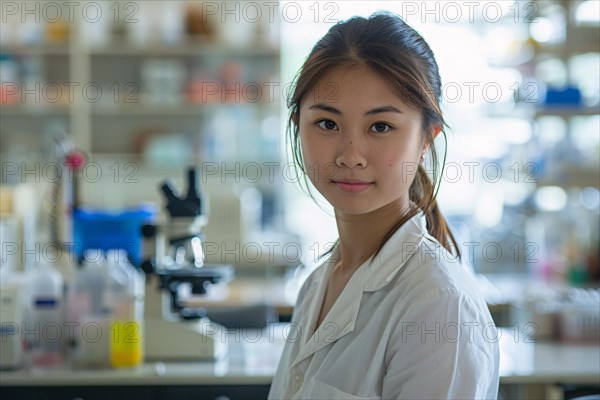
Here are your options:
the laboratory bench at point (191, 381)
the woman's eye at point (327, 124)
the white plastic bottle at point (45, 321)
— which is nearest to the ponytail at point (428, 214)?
the woman's eye at point (327, 124)

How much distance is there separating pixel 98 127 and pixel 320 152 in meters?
4.68

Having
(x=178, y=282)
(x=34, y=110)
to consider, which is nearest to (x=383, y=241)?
(x=178, y=282)

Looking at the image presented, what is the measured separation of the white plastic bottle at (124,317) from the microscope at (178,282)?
58 millimetres

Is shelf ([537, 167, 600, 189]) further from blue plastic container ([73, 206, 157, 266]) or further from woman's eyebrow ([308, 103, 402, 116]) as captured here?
woman's eyebrow ([308, 103, 402, 116])

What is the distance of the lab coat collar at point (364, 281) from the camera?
54.7 inches

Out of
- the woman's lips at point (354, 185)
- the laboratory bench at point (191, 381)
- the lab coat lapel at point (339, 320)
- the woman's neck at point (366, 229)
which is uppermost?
the woman's lips at point (354, 185)

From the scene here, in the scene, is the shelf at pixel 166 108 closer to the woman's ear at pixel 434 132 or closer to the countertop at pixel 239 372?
the countertop at pixel 239 372

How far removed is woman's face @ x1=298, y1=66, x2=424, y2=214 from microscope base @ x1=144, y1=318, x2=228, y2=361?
1.10m

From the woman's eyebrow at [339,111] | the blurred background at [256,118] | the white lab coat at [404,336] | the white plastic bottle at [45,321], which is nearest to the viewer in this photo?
the white lab coat at [404,336]

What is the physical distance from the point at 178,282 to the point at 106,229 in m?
0.29

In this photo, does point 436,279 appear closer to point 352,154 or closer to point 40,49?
point 352,154

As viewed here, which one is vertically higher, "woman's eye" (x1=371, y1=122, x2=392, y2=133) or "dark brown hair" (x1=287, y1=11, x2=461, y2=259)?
"dark brown hair" (x1=287, y1=11, x2=461, y2=259)

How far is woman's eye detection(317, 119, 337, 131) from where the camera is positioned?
1.40 meters

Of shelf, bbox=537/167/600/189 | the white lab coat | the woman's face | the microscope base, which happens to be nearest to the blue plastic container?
the microscope base
